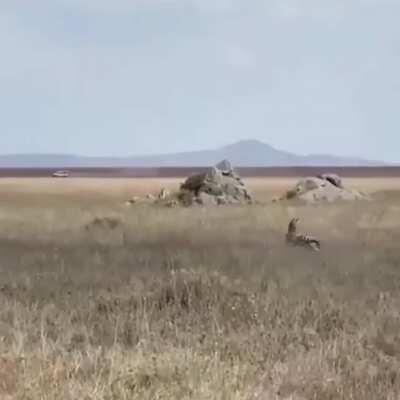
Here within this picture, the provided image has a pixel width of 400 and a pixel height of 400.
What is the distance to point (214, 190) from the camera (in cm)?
3797

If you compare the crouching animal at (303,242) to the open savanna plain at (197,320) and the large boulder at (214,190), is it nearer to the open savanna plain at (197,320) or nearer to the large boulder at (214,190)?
the open savanna plain at (197,320)

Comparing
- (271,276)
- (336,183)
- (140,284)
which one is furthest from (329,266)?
(336,183)

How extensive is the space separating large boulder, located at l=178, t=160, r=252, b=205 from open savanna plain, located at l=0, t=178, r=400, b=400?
15779mm

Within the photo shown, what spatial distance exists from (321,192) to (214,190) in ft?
17.1

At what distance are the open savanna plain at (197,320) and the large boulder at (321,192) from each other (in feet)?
60.6

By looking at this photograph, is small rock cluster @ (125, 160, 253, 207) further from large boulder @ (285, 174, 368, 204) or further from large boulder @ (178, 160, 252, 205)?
A: large boulder @ (285, 174, 368, 204)

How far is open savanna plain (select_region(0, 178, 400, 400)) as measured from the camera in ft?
22.9

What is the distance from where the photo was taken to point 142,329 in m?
9.60

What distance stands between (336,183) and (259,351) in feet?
116

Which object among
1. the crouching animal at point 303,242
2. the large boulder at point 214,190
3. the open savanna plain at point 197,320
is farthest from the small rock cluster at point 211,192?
the crouching animal at point 303,242

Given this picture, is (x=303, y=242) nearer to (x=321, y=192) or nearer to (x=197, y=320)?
(x=197, y=320)

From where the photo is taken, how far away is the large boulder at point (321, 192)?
39375 millimetres

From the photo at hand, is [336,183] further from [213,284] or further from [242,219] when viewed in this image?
[213,284]

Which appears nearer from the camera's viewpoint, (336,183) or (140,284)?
(140,284)
